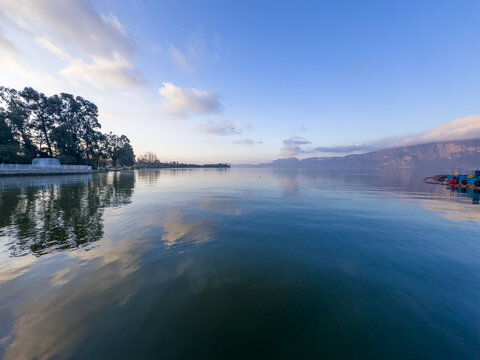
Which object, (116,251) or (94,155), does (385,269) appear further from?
(94,155)

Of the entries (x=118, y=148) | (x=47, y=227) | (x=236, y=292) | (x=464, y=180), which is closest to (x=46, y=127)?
(x=118, y=148)

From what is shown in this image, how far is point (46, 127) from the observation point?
68562 millimetres

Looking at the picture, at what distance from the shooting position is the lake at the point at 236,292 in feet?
12.8

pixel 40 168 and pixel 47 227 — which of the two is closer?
pixel 47 227

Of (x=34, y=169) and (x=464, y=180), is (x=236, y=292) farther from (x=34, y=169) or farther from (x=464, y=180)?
(x=34, y=169)

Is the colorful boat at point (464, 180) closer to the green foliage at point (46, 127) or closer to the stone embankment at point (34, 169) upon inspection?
the stone embankment at point (34, 169)

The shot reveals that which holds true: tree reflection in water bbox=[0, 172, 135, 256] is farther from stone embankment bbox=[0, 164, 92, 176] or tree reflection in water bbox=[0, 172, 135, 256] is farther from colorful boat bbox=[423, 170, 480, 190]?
Result: colorful boat bbox=[423, 170, 480, 190]

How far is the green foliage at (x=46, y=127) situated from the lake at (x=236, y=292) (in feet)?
256

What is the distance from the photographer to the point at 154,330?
166 inches

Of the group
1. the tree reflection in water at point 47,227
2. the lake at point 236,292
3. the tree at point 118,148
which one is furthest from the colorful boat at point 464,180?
the tree at point 118,148

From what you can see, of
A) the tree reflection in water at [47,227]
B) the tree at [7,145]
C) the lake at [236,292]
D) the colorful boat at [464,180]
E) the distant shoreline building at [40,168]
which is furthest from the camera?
the tree at [7,145]

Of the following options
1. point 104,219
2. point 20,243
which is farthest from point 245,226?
point 20,243

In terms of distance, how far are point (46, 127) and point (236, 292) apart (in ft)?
338

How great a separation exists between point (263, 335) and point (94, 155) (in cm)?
11330
